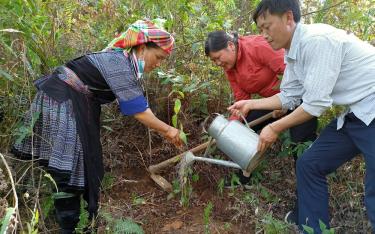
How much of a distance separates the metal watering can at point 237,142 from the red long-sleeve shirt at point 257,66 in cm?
51

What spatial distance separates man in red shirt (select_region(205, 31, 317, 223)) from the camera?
2.74 metres

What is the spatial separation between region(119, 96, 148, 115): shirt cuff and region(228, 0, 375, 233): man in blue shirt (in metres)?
0.70

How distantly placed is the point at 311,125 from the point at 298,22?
90 cm

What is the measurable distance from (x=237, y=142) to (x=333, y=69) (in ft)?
2.47

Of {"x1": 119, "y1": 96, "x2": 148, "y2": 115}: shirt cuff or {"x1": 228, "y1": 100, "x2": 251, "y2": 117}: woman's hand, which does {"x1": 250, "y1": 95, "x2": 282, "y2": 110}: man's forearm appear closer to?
{"x1": 228, "y1": 100, "x2": 251, "y2": 117}: woman's hand

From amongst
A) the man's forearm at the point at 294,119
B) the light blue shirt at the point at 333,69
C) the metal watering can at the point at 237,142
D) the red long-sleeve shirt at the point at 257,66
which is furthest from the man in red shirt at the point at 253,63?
the light blue shirt at the point at 333,69

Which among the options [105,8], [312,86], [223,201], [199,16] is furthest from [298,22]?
[105,8]

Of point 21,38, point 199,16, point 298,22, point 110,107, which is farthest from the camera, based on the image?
point 199,16

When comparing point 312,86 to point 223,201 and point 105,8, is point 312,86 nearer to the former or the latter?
point 223,201

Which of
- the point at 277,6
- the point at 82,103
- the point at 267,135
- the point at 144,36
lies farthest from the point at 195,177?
the point at 277,6

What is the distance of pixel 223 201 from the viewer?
2916 millimetres

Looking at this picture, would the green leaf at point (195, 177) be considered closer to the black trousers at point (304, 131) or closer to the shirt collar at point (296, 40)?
the black trousers at point (304, 131)

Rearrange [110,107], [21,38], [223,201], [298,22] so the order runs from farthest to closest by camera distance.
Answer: [110,107] → [223,201] → [21,38] → [298,22]

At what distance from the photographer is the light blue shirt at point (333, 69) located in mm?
1892
